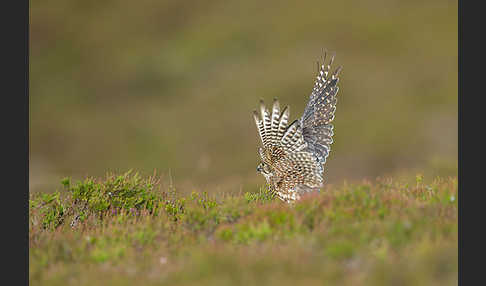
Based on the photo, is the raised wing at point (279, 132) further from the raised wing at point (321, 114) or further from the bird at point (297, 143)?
the raised wing at point (321, 114)

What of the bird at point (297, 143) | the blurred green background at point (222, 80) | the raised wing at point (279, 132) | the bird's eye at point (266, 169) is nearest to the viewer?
the raised wing at point (279, 132)

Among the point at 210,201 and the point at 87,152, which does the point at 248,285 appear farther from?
the point at 87,152

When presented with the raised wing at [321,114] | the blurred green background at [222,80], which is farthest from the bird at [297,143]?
the blurred green background at [222,80]

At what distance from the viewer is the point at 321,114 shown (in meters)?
10.7

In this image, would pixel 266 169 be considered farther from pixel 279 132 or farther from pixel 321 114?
pixel 321 114

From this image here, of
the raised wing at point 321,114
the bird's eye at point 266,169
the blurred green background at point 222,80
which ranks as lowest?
the bird's eye at point 266,169

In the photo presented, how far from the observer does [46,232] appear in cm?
870

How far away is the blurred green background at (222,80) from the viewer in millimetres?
34438

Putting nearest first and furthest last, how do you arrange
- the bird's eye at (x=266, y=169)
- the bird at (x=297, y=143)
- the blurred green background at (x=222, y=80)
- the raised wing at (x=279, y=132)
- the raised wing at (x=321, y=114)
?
1. the raised wing at (x=279, y=132)
2. the bird at (x=297, y=143)
3. the bird's eye at (x=266, y=169)
4. the raised wing at (x=321, y=114)
5. the blurred green background at (x=222, y=80)

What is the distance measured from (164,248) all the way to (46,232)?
2345 millimetres

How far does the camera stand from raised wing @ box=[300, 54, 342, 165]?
1060cm

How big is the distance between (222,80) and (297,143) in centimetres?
3427

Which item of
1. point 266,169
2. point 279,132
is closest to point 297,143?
point 279,132

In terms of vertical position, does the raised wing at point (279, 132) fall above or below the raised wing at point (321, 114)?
below
